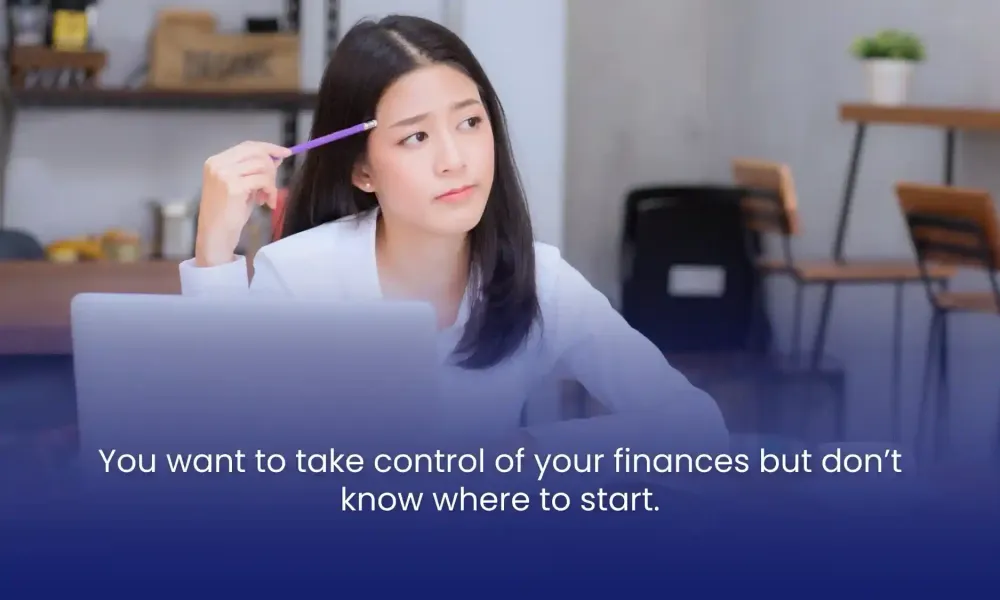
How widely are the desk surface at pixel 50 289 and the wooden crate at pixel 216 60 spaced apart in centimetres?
117

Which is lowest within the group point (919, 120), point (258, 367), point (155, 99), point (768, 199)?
point (768, 199)

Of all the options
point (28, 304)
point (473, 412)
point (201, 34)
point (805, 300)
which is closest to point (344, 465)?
point (473, 412)

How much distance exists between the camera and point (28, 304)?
1588 millimetres

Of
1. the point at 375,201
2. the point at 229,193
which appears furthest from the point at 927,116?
the point at 229,193

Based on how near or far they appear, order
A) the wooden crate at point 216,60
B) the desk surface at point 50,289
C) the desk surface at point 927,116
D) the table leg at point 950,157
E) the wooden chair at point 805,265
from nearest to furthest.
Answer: the desk surface at point 50,289, the wooden crate at point 216,60, the desk surface at point 927,116, the wooden chair at point 805,265, the table leg at point 950,157

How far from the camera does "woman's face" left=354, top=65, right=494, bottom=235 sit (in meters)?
0.96

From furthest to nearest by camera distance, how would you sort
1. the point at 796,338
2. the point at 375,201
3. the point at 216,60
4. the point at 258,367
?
the point at 796,338
the point at 216,60
the point at 375,201
the point at 258,367

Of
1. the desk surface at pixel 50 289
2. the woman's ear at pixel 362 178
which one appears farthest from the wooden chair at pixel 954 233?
the woman's ear at pixel 362 178

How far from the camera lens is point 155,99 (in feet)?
10.3

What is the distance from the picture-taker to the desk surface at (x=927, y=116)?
11.1 feet

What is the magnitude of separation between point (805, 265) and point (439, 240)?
9.34ft

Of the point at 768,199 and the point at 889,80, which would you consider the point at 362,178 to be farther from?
the point at 889,80

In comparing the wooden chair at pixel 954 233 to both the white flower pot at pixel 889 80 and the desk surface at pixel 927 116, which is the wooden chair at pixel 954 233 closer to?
the desk surface at pixel 927 116

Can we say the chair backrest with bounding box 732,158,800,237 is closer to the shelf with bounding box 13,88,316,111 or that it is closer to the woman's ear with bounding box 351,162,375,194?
the shelf with bounding box 13,88,316,111
